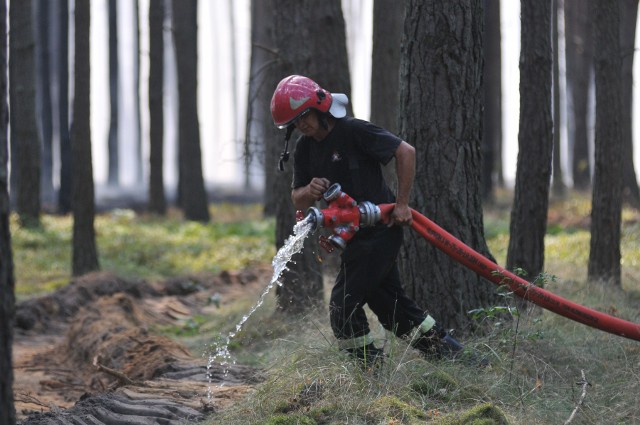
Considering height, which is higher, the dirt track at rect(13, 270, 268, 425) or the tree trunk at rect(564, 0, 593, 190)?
the tree trunk at rect(564, 0, 593, 190)

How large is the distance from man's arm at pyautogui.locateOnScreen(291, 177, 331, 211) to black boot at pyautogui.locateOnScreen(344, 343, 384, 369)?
1.03 m

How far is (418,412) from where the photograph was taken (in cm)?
534

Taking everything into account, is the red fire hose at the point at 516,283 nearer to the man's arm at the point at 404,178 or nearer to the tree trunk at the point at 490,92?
the man's arm at the point at 404,178

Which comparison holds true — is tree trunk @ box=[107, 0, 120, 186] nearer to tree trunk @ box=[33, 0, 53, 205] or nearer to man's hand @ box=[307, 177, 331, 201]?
tree trunk @ box=[33, 0, 53, 205]

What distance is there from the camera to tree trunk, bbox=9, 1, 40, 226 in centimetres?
1953

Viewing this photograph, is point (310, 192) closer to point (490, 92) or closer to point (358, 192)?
point (358, 192)

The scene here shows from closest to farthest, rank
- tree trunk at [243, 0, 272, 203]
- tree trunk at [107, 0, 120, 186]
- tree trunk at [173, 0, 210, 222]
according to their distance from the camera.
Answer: tree trunk at [243, 0, 272, 203], tree trunk at [173, 0, 210, 222], tree trunk at [107, 0, 120, 186]

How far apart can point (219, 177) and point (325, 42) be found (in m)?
54.2

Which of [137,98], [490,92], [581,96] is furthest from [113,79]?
[490,92]

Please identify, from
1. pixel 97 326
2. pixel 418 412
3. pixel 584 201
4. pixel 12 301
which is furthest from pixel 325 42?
pixel 584 201

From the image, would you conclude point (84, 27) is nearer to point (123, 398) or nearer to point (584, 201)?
point (123, 398)

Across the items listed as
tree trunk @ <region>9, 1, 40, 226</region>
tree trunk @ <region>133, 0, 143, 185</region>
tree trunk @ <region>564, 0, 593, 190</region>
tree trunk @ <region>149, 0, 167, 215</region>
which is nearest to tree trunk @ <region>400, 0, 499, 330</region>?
tree trunk @ <region>9, 1, 40, 226</region>

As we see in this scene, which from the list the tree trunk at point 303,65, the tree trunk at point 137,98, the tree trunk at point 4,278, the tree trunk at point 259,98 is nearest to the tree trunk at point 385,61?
the tree trunk at point 259,98

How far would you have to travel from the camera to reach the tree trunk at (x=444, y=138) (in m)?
7.19
